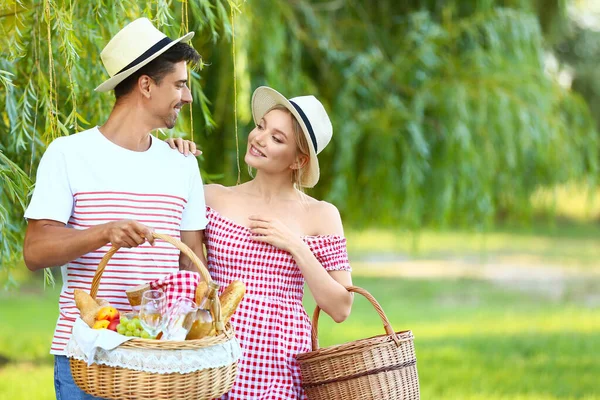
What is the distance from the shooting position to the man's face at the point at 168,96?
8.71 ft

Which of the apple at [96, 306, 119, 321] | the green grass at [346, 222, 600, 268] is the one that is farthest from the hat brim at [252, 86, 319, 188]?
the green grass at [346, 222, 600, 268]

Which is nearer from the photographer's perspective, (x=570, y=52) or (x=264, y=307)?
(x=264, y=307)

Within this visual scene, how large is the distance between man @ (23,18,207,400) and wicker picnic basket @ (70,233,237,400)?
28 cm

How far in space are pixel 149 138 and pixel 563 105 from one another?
5020 millimetres

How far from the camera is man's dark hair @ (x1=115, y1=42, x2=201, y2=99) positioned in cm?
266

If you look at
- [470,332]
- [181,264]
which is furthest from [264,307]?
[470,332]

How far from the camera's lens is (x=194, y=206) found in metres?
2.84

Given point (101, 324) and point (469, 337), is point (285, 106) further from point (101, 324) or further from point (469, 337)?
point (469, 337)

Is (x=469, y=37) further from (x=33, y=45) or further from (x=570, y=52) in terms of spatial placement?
(x=570, y=52)

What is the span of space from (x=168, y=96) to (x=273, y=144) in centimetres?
44

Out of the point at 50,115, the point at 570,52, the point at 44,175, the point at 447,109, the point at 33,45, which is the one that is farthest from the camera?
the point at 570,52

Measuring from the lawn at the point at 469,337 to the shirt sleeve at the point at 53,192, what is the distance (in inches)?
150

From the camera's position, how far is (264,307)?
292cm

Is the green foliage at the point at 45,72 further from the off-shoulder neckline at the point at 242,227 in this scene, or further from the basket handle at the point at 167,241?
the basket handle at the point at 167,241
